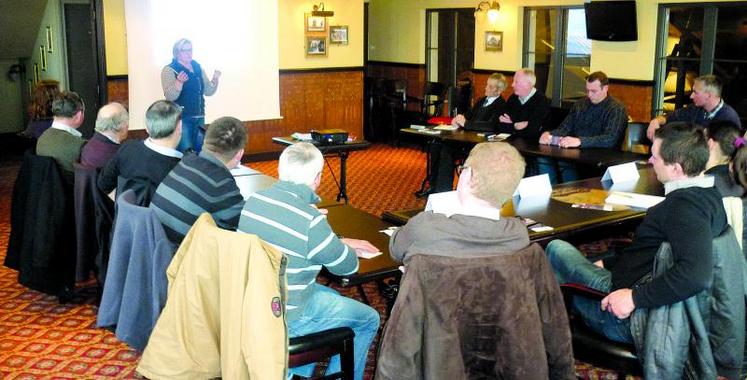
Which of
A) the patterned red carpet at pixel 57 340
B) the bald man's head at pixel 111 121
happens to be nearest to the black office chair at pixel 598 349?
the patterned red carpet at pixel 57 340

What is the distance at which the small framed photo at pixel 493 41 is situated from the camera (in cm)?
1123

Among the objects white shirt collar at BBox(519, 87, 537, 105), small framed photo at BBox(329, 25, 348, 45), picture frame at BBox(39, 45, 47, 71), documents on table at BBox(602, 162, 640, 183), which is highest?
small framed photo at BBox(329, 25, 348, 45)

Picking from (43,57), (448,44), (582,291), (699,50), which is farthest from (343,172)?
(448,44)

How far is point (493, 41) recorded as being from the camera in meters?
11.3

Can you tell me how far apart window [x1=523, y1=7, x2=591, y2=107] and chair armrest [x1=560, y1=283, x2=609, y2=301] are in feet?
25.2

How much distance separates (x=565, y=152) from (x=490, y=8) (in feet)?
18.0

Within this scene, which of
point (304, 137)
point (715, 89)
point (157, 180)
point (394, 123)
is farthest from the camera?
point (394, 123)

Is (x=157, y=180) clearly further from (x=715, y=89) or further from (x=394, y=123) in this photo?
(x=394, y=123)

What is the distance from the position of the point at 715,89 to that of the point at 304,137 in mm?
3324

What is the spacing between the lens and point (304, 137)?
22.4ft

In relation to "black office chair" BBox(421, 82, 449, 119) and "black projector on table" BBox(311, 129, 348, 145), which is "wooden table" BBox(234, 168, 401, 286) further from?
"black office chair" BBox(421, 82, 449, 119)

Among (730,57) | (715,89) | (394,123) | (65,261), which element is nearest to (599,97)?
(715,89)

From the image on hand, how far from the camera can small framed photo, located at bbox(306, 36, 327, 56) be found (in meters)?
10.5

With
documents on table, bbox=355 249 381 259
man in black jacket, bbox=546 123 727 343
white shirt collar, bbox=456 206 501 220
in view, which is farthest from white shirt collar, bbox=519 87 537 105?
white shirt collar, bbox=456 206 501 220
